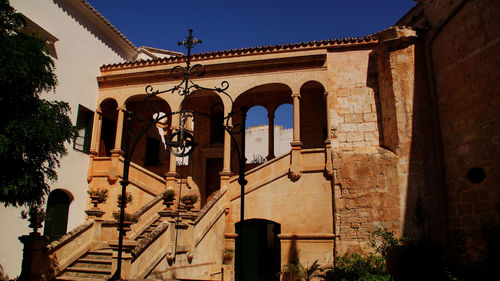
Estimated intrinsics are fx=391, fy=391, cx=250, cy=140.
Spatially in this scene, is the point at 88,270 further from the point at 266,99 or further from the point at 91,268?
the point at 266,99

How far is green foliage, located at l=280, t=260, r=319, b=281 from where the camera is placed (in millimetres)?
12180

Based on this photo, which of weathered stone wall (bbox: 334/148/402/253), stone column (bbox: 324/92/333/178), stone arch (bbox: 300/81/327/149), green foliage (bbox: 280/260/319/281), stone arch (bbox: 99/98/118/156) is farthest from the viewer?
stone arch (bbox: 99/98/118/156)

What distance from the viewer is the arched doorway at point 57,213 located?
13.9 metres

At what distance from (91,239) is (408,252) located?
896cm

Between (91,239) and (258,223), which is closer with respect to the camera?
(91,239)

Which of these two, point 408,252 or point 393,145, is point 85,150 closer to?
point 393,145

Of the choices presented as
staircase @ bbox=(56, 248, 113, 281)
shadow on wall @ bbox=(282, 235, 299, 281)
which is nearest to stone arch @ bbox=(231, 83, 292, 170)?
shadow on wall @ bbox=(282, 235, 299, 281)

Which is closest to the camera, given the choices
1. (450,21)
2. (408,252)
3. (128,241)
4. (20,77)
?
(408,252)

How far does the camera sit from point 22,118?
8008 mm

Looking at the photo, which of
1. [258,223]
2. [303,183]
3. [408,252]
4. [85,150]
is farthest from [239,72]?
[408,252]

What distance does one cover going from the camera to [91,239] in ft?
37.3

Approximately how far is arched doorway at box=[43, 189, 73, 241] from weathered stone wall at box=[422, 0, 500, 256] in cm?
1320

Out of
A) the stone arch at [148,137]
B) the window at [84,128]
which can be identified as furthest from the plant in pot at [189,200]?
the stone arch at [148,137]

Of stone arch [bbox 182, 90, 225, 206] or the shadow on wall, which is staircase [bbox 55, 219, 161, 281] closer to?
the shadow on wall
